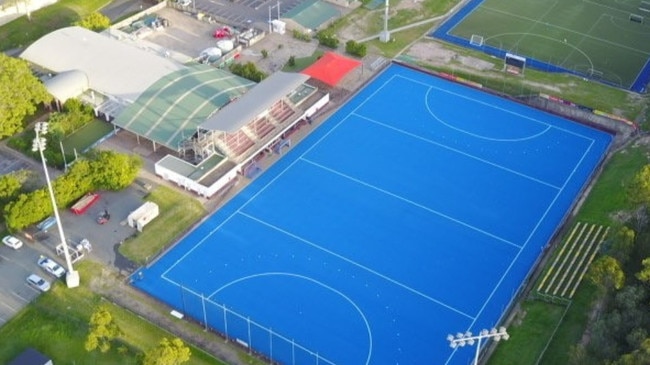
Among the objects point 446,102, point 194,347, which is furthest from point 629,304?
point 446,102

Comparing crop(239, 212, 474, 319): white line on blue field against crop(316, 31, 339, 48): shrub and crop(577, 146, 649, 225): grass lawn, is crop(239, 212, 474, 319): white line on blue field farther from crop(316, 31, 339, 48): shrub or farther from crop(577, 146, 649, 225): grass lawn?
crop(316, 31, 339, 48): shrub

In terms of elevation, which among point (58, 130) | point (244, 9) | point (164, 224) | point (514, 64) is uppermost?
point (514, 64)

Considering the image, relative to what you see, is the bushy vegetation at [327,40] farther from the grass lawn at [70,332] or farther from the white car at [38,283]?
the white car at [38,283]

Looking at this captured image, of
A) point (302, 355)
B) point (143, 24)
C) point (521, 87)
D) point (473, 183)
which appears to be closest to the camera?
point (302, 355)

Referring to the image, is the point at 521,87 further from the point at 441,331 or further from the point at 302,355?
the point at 302,355

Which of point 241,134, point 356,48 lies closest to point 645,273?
point 241,134

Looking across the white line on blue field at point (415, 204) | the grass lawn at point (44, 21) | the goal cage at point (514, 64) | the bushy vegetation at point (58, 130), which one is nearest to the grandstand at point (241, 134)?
the white line on blue field at point (415, 204)

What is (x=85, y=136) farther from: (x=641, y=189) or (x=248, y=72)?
(x=641, y=189)
